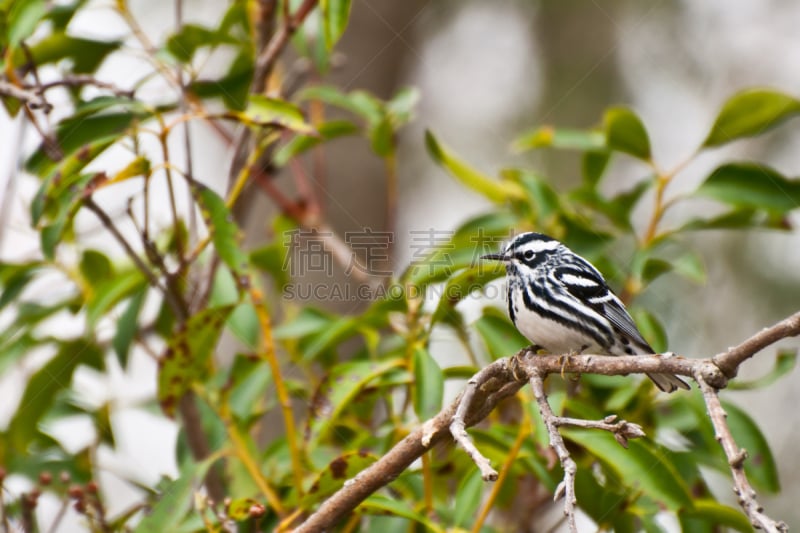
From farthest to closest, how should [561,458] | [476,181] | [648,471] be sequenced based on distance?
[476,181] → [648,471] → [561,458]

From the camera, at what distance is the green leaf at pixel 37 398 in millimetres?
2809

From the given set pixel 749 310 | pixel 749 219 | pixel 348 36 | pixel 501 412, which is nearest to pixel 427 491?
pixel 501 412

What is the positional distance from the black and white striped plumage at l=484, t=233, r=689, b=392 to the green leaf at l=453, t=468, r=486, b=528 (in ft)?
1.71

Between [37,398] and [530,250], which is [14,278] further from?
[530,250]

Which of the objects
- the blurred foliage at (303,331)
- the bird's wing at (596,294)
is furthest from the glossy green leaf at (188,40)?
the bird's wing at (596,294)

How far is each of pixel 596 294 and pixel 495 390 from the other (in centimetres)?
90

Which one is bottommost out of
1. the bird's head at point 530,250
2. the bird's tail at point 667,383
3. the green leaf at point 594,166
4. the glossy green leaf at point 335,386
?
the bird's tail at point 667,383

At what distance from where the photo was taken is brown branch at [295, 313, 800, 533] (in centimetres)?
144

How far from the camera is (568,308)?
8.63 ft

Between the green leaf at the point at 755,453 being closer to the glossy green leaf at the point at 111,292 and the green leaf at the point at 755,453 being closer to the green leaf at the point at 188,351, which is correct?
the green leaf at the point at 188,351

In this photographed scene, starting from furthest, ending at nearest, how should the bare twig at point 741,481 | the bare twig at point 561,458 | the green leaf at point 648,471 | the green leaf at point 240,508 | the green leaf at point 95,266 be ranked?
the green leaf at point 95,266
the green leaf at point 648,471
the green leaf at point 240,508
the bare twig at point 561,458
the bare twig at point 741,481

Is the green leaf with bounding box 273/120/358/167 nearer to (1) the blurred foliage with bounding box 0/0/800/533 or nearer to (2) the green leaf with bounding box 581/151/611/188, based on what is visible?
(1) the blurred foliage with bounding box 0/0/800/533

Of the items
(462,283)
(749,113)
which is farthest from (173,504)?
(749,113)

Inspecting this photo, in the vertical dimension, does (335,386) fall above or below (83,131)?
below
